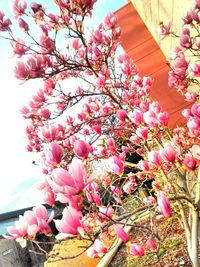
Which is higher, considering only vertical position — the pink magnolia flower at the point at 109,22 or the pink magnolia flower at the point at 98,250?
the pink magnolia flower at the point at 109,22

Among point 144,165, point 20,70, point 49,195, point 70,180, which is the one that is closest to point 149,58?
point 144,165

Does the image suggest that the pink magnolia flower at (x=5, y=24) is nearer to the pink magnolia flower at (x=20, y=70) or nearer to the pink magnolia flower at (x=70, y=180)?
the pink magnolia flower at (x=20, y=70)

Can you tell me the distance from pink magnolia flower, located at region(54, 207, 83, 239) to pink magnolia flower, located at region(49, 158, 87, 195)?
0.51 ft

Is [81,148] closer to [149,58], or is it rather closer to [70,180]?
[70,180]

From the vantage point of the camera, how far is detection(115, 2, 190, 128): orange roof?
584 centimetres

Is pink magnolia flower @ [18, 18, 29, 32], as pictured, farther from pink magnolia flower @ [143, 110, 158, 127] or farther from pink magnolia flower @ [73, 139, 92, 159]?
pink magnolia flower @ [73, 139, 92, 159]

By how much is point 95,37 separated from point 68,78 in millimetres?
791

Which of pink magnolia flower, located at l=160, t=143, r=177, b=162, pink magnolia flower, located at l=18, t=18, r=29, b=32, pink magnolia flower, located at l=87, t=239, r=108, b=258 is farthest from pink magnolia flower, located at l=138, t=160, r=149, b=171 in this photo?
pink magnolia flower, located at l=18, t=18, r=29, b=32

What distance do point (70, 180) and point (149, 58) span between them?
530 cm

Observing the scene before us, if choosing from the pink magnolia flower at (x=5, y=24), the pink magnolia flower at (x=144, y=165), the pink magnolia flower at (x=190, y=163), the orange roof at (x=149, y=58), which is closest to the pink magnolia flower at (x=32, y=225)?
the pink magnolia flower at (x=190, y=163)

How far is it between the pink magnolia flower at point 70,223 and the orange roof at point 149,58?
4.56 m

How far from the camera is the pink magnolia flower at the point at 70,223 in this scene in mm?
1390

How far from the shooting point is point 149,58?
6.24 meters

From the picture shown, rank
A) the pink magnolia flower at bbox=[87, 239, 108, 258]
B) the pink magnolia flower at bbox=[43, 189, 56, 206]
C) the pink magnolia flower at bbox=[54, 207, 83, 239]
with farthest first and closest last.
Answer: the pink magnolia flower at bbox=[87, 239, 108, 258] < the pink magnolia flower at bbox=[43, 189, 56, 206] < the pink magnolia flower at bbox=[54, 207, 83, 239]
